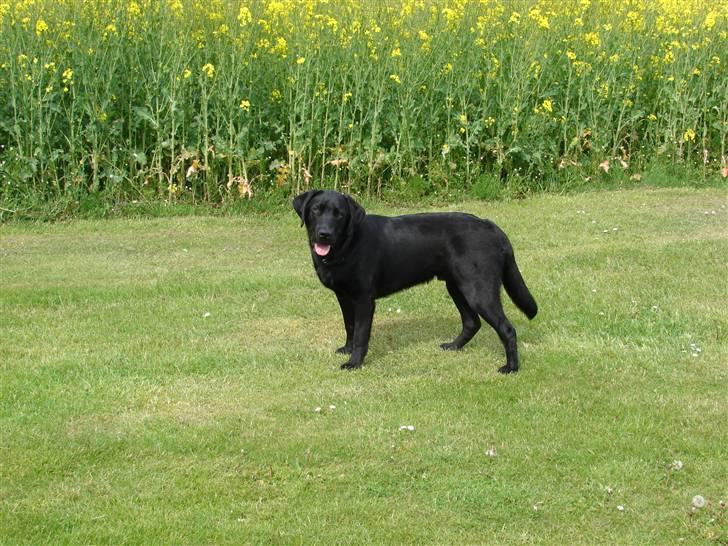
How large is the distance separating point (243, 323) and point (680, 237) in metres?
4.81

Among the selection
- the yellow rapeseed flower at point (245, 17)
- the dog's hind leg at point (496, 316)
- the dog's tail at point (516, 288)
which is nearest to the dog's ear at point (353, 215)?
the dog's hind leg at point (496, 316)

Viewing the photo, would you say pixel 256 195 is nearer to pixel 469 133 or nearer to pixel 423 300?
pixel 469 133

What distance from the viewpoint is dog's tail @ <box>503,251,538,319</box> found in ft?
23.1

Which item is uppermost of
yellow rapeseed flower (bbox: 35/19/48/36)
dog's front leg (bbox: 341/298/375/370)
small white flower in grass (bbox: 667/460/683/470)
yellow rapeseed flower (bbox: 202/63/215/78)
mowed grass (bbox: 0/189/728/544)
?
yellow rapeseed flower (bbox: 35/19/48/36)

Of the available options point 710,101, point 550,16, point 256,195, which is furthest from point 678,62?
point 256,195

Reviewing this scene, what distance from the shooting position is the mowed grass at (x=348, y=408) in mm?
4922

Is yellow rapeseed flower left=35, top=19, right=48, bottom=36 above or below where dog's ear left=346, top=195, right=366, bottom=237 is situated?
above

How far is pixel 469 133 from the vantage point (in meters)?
12.6

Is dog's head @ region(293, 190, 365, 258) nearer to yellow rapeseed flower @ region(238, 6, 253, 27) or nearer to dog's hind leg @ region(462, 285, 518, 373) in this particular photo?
dog's hind leg @ region(462, 285, 518, 373)

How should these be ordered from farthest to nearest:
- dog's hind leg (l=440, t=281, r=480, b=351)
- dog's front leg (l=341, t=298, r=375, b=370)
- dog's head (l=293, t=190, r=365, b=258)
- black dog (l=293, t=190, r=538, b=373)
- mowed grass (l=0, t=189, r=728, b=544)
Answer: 1. dog's hind leg (l=440, t=281, r=480, b=351)
2. dog's front leg (l=341, t=298, r=375, b=370)
3. black dog (l=293, t=190, r=538, b=373)
4. dog's head (l=293, t=190, r=365, b=258)
5. mowed grass (l=0, t=189, r=728, b=544)

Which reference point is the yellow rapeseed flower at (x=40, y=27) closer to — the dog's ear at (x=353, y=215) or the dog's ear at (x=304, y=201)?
the dog's ear at (x=304, y=201)

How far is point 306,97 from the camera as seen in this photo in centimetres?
1199

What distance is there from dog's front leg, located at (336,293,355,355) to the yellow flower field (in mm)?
5025

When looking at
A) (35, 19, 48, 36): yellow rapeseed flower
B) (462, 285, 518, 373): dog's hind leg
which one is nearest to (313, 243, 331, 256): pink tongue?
(462, 285, 518, 373): dog's hind leg
